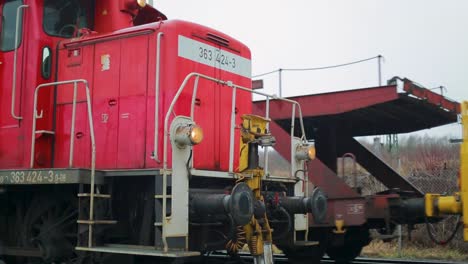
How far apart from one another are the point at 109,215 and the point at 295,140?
2.95 meters

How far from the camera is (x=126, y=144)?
6234 millimetres

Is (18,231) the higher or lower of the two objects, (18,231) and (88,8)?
the lower

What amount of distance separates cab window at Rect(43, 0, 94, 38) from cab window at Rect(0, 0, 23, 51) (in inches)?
16.5

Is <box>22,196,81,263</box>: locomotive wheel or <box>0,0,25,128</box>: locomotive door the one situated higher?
<box>0,0,25,128</box>: locomotive door

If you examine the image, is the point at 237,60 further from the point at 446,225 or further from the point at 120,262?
Result: the point at 446,225

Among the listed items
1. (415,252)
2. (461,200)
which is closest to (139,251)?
(461,200)

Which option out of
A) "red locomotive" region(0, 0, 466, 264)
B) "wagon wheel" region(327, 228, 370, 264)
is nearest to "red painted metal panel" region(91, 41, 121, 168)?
"red locomotive" region(0, 0, 466, 264)

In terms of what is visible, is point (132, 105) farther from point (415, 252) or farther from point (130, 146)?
point (415, 252)

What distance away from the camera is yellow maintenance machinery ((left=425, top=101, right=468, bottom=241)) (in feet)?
22.8

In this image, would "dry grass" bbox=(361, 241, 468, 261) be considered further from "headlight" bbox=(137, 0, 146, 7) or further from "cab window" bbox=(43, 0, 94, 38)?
"cab window" bbox=(43, 0, 94, 38)

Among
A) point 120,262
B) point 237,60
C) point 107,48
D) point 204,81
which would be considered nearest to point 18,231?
point 120,262

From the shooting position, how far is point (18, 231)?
22.2 feet

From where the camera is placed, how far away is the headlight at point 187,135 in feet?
17.7

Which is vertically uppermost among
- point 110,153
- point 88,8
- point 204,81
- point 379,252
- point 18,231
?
point 88,8
